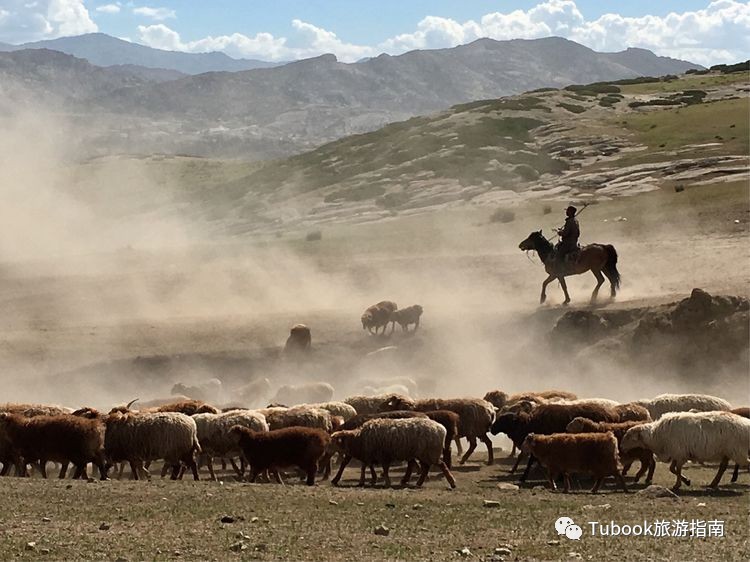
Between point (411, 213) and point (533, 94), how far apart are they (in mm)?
37628

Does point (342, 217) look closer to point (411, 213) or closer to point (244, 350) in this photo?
point (411, 213)

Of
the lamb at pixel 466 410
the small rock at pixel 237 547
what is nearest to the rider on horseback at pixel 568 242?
the lamb at pixel 466 410

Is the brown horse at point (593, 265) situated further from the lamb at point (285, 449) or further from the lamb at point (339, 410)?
the lamb at point (285, 449)

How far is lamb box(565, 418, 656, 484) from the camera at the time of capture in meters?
17.5

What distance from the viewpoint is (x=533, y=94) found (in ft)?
329

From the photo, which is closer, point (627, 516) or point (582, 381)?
point (627, 516)

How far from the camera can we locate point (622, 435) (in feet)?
58.7

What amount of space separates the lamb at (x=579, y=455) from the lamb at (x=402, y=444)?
1562mm

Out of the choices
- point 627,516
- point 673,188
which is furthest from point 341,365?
point 673,188

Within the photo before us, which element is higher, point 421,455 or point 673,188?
point 673,188

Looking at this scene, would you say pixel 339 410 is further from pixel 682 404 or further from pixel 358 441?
pixel 682 404

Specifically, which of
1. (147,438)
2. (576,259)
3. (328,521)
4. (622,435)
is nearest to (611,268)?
(576,259)

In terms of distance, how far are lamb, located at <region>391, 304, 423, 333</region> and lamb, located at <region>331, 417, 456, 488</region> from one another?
1760 centimetres

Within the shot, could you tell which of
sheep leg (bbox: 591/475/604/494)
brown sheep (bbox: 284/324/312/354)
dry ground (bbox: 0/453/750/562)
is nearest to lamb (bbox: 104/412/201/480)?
dry ground (bbox: 0/453/750/562)
